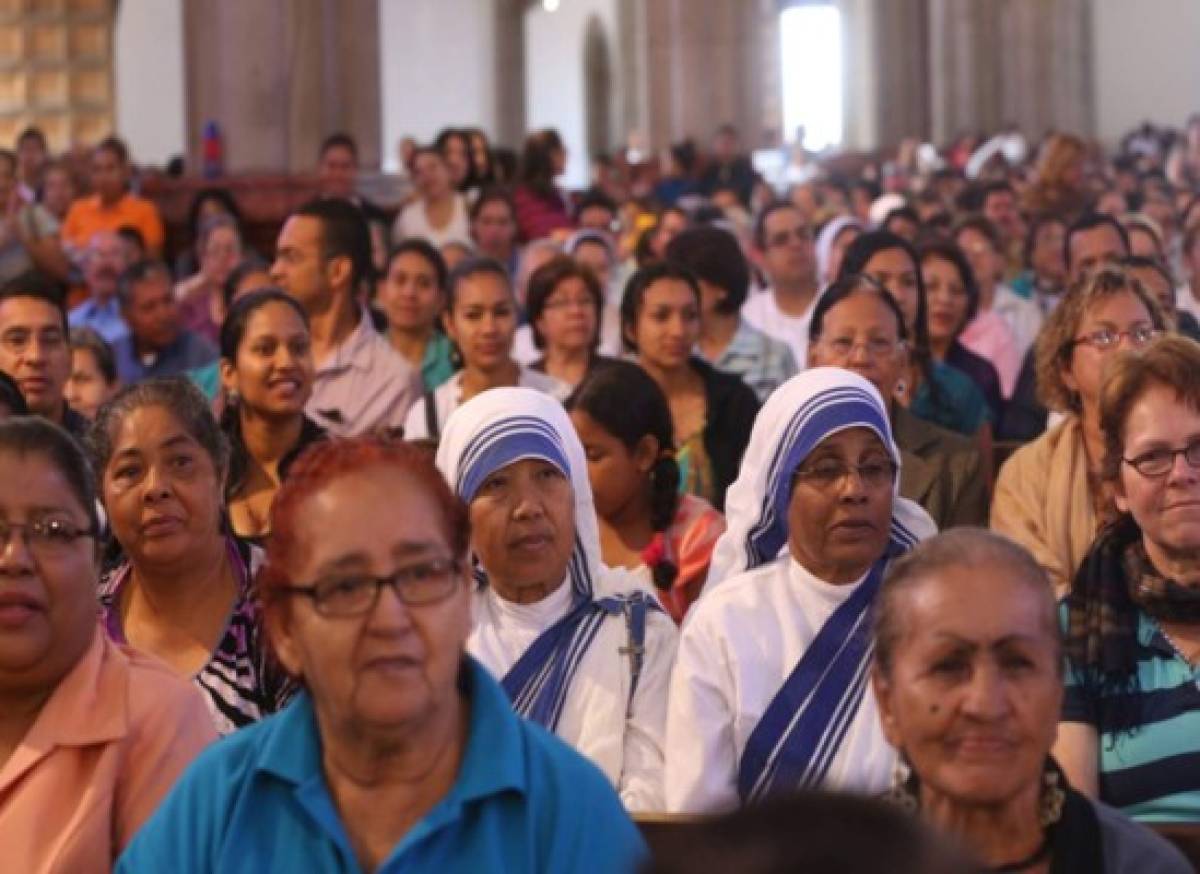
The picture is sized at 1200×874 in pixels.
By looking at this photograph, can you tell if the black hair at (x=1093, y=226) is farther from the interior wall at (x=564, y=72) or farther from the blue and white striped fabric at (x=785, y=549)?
the interior wall at (x=564, y=72)

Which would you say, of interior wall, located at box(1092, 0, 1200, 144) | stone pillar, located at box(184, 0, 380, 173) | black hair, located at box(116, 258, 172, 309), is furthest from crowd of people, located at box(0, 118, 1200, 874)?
interior wall, located at box(1092, 0, 1200, 144)

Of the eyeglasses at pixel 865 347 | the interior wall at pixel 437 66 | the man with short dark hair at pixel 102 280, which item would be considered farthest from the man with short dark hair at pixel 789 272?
the interior wall at pixel 437 66

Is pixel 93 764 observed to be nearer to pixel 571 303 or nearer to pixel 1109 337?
pixel 1109 337

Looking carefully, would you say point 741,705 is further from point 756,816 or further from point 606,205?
point 606,205

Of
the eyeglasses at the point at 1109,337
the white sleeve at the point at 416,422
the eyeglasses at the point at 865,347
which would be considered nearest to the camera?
the eyeglasses at the point at 1109,337

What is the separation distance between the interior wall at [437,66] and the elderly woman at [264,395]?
101 ft

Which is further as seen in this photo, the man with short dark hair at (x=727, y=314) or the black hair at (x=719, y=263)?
the black hair at (x=719, y=263)

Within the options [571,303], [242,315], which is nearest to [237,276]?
[571,303]

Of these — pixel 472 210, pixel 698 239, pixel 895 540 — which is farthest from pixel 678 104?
pixel 895 540

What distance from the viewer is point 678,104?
93.2 ft

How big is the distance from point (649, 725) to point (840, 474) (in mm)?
600

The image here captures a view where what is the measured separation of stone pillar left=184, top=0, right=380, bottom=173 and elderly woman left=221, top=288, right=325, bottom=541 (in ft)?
31.3

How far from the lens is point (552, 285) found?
31.0 ft

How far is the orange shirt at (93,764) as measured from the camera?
418 centimetres
